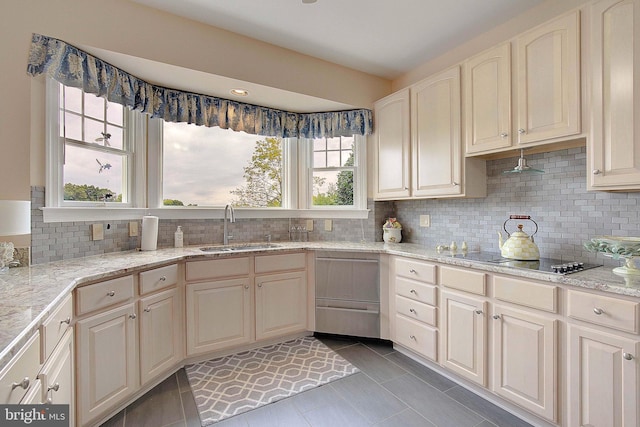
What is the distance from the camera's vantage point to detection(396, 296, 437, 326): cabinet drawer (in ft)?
7.54

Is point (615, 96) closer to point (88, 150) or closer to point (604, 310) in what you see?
point (604, 310)

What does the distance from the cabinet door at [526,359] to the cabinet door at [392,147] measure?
136 centimetres

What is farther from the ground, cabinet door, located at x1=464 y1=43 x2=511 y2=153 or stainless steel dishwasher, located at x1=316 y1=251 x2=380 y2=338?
cabinet door, located at x1=464 y1=43 x2=511 y2=153

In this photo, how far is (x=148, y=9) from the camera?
2156 mm

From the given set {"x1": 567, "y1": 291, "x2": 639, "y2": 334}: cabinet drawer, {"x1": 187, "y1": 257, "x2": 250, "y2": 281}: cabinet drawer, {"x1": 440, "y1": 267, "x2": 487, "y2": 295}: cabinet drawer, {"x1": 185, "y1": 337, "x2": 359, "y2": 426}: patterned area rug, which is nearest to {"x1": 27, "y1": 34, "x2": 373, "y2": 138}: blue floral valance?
{"x1": 187, "y1": 257, "x2": 250, "y2": 281}: cabinet drawer

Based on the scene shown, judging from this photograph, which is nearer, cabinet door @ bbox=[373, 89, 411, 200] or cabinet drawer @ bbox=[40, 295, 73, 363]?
cabinet drawer @ bbox=[40, 295, 73, 363]

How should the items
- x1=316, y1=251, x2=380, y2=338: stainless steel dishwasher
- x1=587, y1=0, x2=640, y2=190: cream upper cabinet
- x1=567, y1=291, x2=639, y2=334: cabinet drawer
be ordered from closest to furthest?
x1=567, y1=291, x2=639, y2=334: cabinet drawer
x1=587, y1=0, x2=640, y2=190: cream upper cabinet
x1=316, y1=251, x2=380, y2=338: stainless steel dishwasher

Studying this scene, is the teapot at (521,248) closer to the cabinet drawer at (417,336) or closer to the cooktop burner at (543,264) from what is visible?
the cooktop burner at (543,264)

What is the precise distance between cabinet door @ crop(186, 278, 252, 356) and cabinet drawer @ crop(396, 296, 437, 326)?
1.27 m

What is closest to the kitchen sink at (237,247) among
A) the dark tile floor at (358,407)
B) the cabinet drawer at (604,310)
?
the dark tile floor at (358,407)

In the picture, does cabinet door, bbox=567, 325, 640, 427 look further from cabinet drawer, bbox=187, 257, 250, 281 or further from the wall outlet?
the wall outlet

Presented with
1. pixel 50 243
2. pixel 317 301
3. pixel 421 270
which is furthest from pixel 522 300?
pixel 50 243

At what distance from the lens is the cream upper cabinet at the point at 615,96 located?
154 centimetres

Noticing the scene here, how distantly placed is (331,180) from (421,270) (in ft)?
4.87
